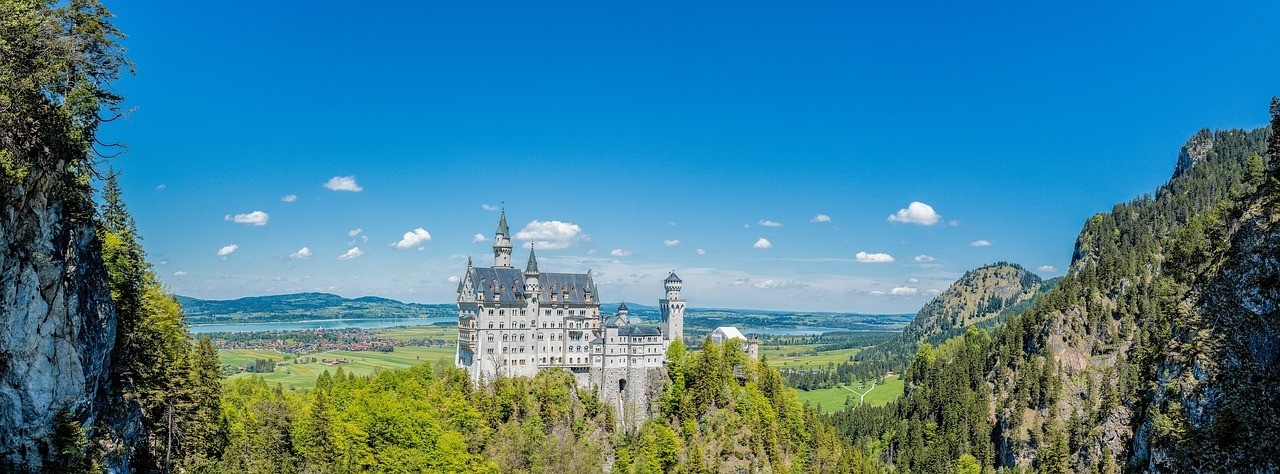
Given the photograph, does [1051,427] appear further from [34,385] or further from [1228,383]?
[34,385]

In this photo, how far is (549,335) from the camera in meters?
106

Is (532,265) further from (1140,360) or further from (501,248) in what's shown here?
(1140,360)

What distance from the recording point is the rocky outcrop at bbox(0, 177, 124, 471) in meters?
31.0

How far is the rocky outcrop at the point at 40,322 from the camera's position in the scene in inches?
1219

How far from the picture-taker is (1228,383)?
179 feet

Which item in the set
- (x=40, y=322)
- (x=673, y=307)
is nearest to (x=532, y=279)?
(x=673, y=307)

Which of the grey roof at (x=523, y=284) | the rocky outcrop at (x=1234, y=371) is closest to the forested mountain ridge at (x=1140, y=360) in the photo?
the rocky outcrop at (x=1234, y=371)

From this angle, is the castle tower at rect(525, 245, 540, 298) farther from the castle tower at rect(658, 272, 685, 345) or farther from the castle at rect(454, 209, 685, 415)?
the castle tower at rect(658, 272, 685, 345)

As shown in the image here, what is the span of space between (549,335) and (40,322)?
7576 centimetres

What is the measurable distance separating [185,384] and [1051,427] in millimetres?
112962

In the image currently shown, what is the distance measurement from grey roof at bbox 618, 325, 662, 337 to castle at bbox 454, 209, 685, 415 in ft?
0.38

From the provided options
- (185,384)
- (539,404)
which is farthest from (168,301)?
(539,404)

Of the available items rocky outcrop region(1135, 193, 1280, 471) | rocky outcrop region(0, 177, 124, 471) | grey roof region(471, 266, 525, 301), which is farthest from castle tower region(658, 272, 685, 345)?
rocky outcrop region(0, 177, 124, 471)

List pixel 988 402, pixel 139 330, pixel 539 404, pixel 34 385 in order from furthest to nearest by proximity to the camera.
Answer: pixel 988 402, pixel 539 404, pixel 139 330, pixel 34 385
